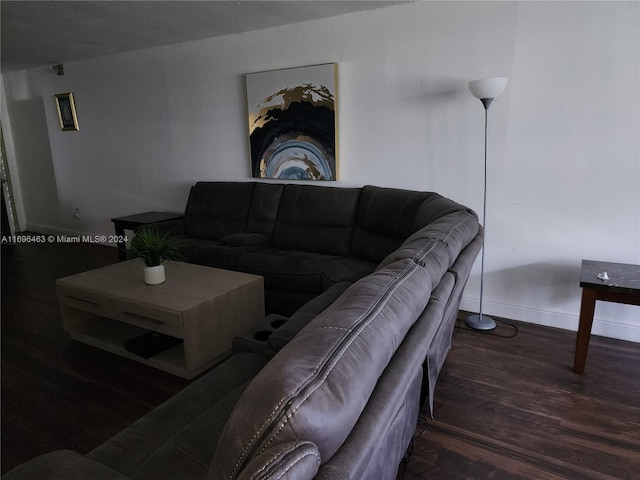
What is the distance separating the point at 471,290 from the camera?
3057mm

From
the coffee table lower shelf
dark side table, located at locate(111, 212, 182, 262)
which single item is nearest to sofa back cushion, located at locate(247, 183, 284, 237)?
dark side table, located at locate(111, 212, 182, 262)

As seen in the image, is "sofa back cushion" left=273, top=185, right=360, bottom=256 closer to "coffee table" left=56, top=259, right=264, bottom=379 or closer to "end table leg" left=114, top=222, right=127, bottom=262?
"coffee table" left=56, top=259, right=264, bottom=379

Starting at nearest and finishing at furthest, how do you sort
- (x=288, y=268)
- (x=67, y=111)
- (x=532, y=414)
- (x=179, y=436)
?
(x=179, y=436) < (x=532, y=414) < (x=288, y=268) < (x=67, y=111)

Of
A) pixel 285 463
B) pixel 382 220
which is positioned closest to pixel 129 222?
pixel 382 220

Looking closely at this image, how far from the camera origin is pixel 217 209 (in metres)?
3.84

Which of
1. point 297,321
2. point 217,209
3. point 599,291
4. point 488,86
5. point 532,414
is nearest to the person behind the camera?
point 297,321

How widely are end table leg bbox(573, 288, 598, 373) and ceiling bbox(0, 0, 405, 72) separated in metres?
2.24

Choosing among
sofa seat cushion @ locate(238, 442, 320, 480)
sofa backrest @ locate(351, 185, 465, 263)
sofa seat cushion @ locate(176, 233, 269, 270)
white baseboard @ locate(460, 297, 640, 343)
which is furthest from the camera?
sofa seat cushion @ locate(176, 233, 269, 270)

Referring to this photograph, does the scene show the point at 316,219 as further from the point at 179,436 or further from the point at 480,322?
the point at 179,436

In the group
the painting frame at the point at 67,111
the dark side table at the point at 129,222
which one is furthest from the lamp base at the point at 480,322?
the painting frame at the point at 67,111

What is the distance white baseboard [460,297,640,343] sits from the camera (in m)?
2.58

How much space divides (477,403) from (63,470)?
68.1 inches

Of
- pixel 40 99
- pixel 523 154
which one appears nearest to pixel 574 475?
pixel 523 154

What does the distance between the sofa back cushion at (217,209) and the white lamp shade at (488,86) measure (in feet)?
6.73
